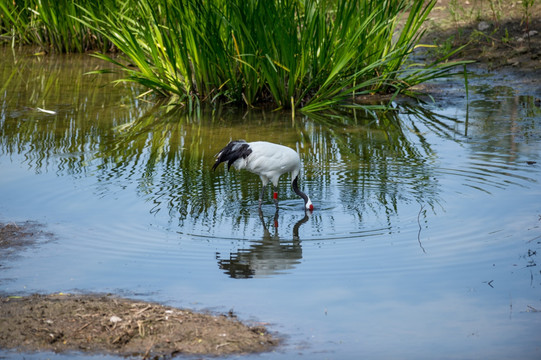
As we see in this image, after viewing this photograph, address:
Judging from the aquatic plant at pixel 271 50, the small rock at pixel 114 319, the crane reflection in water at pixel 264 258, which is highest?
the aquatic plant at pixel 271 50

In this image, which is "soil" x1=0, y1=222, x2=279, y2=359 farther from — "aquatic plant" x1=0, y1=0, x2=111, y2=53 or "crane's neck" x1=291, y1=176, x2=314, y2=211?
"aquatic plant" x1=0, y1=0, x2=111, y2=53

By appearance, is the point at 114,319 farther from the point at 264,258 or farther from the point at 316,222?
the point at 316,222

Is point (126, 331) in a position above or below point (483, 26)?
below

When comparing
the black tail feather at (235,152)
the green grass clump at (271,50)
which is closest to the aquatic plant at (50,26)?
the green grass clump at (271,50)

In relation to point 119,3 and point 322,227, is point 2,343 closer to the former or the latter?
point 322,227

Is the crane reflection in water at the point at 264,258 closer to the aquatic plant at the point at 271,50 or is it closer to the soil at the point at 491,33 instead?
the aquatic plant at the point at 271,50

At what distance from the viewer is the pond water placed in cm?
394

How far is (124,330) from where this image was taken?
3.62 m

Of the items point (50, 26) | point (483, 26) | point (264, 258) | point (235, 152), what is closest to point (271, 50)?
point (235, 152)

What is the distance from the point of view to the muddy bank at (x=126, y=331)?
3533 mm

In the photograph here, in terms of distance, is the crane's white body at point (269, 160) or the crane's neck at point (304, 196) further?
the crane's white body at point (269, 160)

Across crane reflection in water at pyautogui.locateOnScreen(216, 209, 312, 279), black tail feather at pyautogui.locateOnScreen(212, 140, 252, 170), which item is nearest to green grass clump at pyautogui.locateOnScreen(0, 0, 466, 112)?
black tail feather at pyautogui.locateOnScreen(212, 140, 252, 170)

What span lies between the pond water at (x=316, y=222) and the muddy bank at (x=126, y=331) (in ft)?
0.34

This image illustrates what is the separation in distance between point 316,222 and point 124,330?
81.3 inches
